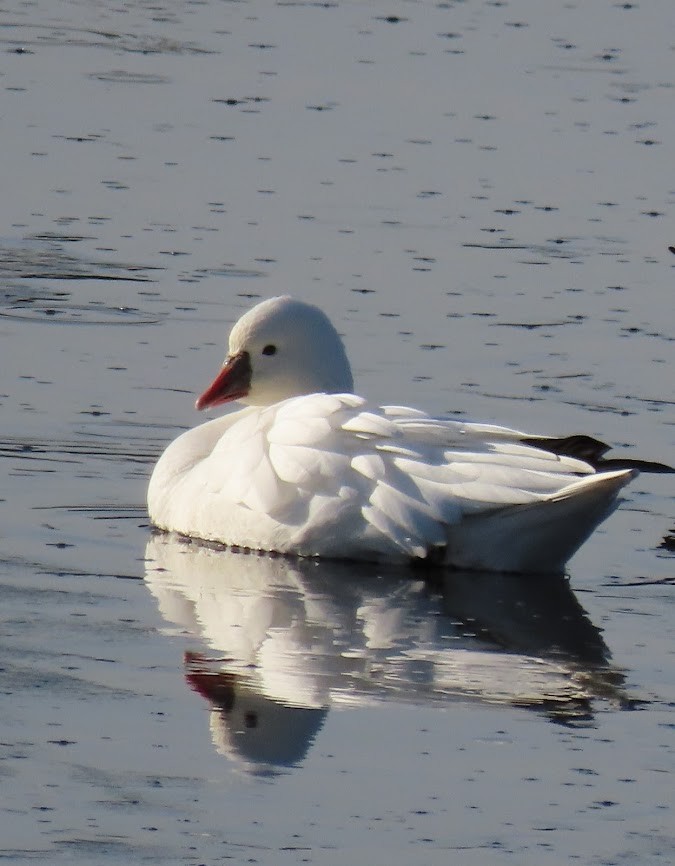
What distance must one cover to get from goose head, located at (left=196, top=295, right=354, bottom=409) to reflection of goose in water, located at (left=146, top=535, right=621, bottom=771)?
0.98 meters

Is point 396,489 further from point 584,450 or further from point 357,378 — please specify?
point 357,378

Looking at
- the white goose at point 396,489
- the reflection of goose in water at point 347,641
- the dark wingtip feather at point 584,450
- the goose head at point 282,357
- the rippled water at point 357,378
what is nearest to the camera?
the rippled water at point 357,378

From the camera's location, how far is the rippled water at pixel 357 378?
6211 mm

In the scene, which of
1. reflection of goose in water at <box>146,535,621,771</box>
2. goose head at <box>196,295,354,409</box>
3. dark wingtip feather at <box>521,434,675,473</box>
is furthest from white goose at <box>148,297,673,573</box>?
goose head at <box>196,295,354,409</box>

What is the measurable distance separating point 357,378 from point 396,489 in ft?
9.00

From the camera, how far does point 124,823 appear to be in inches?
231

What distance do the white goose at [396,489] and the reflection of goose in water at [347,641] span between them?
0.37ft

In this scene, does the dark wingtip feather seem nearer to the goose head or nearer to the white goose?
the white goose

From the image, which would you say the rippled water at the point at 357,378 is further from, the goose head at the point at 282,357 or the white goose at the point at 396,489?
the goose head at the point at 282,357

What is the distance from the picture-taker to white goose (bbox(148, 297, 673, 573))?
845 centimetres

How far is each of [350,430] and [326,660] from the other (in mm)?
1494

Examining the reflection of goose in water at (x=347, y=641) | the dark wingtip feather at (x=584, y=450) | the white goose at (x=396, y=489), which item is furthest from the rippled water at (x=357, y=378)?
the dark wingtip feather at (x=584, y=450)

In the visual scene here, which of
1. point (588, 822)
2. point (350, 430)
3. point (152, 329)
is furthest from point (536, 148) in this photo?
point (588, 822)

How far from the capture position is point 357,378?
11266mm
